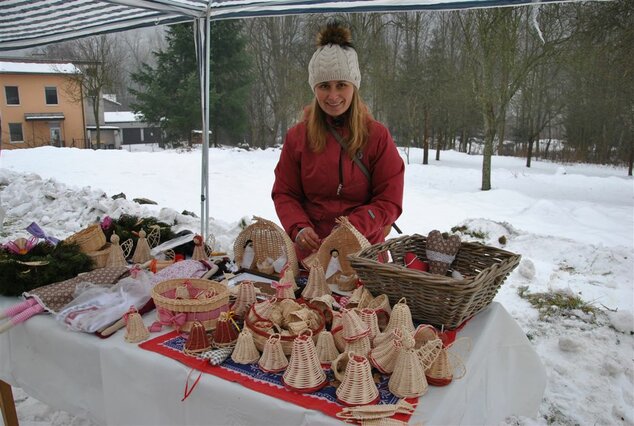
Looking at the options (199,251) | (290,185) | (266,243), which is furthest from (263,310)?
(290,185)

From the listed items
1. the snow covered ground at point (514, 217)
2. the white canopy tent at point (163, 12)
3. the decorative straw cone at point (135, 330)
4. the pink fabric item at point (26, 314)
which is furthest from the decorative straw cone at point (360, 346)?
the white canopy tent at point (163, 12)

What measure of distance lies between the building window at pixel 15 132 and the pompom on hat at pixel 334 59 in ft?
113

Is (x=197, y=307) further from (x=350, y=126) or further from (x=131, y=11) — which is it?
(x=131, y=11)

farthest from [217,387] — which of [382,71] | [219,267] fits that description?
[382,71]

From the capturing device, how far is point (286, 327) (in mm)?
1429

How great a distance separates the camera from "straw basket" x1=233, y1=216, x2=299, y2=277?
2037 millimetres

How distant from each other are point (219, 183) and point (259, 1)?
725 centimetres

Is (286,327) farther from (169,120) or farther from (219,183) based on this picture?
(169,120)

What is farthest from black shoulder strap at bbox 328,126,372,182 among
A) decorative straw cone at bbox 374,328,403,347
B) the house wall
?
the house wall

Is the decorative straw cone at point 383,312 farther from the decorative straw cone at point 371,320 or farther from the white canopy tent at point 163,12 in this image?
the white canopy tent at point 163,12

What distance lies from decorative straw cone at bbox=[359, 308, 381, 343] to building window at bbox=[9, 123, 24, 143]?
3531 cm

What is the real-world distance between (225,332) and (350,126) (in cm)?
125

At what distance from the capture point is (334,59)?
2.08m

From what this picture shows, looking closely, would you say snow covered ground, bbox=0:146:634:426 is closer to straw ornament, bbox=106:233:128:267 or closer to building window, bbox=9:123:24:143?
straw ornament, bbox=106:233:128:267
